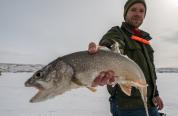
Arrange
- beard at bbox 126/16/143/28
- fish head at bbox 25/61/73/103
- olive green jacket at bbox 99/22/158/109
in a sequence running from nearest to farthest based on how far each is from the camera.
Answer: fish head at bbox 25/61/73/103
olive green jacket at bbox 99/22/158/109
beard at bbox 126/16/143/28

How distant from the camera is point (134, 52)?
4.47 meters

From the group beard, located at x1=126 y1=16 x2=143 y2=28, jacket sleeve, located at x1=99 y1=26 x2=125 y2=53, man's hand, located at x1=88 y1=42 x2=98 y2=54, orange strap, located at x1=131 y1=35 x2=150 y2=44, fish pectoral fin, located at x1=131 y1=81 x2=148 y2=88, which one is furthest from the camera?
beard, located at x1=126 y1=16 x2=143 y2=28

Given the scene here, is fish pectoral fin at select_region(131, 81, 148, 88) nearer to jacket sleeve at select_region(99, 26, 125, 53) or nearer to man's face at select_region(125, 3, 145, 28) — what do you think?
jacket sleeve at select_region(99, 26, 125, 53)

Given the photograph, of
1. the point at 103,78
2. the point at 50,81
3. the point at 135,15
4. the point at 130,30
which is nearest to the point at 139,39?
the point at 130,30

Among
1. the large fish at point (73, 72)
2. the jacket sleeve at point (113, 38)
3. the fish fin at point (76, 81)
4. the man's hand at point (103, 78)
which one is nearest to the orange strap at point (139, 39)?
the jacket sleeve at point (113, 38)

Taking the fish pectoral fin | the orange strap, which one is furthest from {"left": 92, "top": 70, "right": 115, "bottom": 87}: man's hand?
the orange strap

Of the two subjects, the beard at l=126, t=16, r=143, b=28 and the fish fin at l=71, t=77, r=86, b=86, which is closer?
the fish fin at l=71, t=77, r=86, b=86

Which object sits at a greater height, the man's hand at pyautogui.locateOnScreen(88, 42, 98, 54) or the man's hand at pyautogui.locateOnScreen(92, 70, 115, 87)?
the man's hand at pyautogui.locateOnScreen(88, 42, 98, 54)

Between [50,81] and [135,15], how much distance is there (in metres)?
2.27

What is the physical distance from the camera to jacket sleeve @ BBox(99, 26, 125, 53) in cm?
387

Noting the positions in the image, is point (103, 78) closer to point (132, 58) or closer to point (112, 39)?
point (112, 39)

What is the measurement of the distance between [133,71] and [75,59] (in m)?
0.74

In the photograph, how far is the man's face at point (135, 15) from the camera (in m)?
4.91

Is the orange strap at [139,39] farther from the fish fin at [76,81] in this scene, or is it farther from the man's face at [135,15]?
the fish fin at [76,81]
